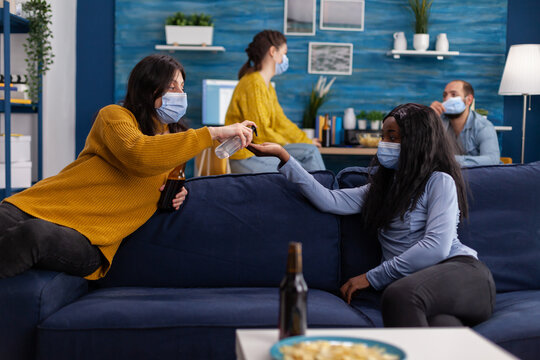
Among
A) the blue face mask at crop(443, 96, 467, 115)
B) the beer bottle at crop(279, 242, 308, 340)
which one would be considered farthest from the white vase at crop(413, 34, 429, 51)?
the beer bottle at crop(279, 242, 308, 340)

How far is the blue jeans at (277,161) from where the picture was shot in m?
3.56

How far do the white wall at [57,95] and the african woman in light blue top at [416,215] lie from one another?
313cm

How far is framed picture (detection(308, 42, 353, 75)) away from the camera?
549cm

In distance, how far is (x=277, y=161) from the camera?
3.64m

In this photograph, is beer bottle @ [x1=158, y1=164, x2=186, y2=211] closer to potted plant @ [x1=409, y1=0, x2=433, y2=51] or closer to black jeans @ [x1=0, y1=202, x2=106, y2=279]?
black jeans @ [x1=0, y1=202, x2=106, y2=279]

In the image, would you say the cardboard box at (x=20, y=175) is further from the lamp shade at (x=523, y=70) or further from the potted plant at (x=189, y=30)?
the lamp shade at (x=523, y=70)

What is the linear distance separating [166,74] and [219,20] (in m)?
3.48

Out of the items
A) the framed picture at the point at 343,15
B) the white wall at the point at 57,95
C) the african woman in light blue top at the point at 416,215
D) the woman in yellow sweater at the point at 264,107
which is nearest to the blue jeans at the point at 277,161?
the woman in yellow sweater at the point at 264,107

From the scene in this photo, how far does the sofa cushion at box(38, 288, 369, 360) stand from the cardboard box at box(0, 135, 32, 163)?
258 centimetres

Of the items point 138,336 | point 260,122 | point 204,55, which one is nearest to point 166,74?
point 138,336

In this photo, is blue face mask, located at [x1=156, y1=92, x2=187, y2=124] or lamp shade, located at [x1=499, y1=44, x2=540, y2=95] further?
lamp shade, located at [x1=499, y1=44, x2=540, y2=95]

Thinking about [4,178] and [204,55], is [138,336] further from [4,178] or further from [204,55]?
[204,55]

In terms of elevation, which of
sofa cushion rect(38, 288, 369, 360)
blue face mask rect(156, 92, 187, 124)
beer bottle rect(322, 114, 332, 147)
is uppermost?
blue face mask rect(156, 92, 187, 124)

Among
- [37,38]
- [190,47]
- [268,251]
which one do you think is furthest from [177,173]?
[190,47]
